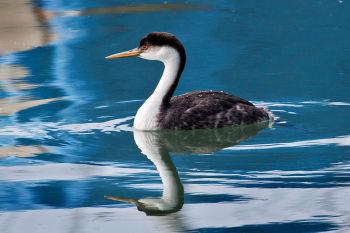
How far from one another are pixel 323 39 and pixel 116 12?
4528 millimetres

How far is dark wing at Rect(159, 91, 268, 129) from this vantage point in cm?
795

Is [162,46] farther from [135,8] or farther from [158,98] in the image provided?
[135,8]

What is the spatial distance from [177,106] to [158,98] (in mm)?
228

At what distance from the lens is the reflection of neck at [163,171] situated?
5730 mm

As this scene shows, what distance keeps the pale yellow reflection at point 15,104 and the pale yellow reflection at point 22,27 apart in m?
3.19

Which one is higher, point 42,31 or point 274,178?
point 274,178

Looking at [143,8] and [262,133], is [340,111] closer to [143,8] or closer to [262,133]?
[262,133]

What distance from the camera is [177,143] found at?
7637mm

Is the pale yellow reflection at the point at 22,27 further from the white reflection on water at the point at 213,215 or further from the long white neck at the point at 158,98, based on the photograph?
the white reflection on water at the point at 213,215

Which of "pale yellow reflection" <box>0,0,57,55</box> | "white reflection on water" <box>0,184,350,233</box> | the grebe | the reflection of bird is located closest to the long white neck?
the grebe

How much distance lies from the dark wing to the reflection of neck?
0.30 meters

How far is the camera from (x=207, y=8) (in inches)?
605

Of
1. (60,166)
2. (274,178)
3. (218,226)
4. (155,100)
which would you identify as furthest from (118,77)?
(218,226)

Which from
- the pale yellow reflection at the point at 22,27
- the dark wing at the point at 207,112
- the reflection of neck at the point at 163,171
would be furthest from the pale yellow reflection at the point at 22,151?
the pale yellow reflection at the point at 22,27
